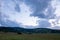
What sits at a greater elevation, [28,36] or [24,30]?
[24,30]

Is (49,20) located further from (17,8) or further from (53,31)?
(17,8)

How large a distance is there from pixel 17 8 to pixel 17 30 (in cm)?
51

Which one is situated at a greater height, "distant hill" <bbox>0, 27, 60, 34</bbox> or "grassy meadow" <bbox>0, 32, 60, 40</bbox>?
"distant hill" <bbox>0, 27, 60, 34</bbox>

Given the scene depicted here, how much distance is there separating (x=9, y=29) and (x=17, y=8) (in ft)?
1.71

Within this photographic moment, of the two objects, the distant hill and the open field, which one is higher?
the distant hill

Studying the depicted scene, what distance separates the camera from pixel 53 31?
4.99 metres

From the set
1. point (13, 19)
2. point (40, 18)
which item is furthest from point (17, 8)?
point (40, 18)

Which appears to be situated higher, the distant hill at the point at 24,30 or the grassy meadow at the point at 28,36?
the distant hill at the point at 24,30

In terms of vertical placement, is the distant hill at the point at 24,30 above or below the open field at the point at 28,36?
above

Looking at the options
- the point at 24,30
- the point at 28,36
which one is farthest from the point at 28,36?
the point at 24,30

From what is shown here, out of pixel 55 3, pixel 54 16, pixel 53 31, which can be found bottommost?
pixel 53 31

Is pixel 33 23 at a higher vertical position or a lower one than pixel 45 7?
lower

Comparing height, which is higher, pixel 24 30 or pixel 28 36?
pixel 24 30

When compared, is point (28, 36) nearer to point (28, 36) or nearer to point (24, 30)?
point (28, 36)
